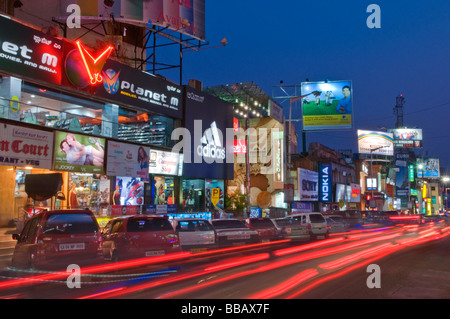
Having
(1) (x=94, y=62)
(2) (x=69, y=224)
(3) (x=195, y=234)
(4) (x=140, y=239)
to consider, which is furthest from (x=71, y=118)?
(2) (x=69, y=224)

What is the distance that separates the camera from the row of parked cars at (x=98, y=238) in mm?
12062

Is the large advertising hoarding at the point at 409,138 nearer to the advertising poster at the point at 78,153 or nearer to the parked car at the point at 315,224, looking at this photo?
the parked car at the point at 315,224

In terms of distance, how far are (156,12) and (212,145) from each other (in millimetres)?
12110

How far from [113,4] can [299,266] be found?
24799 mm

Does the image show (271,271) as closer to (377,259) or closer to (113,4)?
(377,259)

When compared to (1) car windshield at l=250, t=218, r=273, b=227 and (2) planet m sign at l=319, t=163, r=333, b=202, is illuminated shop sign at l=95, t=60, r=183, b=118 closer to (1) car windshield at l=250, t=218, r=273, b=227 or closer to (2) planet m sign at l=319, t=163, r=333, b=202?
(1) car windshield at l=250, t=218, r=273, b=227

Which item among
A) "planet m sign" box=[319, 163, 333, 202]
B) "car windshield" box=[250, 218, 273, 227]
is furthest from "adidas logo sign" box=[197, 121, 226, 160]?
"planet m sign" box=[319, 163, 333, 202]

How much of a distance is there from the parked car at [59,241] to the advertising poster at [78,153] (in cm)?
1255

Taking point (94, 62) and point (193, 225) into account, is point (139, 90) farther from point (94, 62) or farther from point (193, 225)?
point (193, 225)

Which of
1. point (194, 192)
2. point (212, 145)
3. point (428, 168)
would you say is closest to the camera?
point (194, 192)

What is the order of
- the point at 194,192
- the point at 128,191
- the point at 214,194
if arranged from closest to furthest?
the point at 128,191
the point at 214,194
the point at 194,192

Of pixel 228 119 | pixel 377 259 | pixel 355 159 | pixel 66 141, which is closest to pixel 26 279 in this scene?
pixel 377 259

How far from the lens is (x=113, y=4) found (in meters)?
31.6

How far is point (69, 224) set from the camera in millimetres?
12523
